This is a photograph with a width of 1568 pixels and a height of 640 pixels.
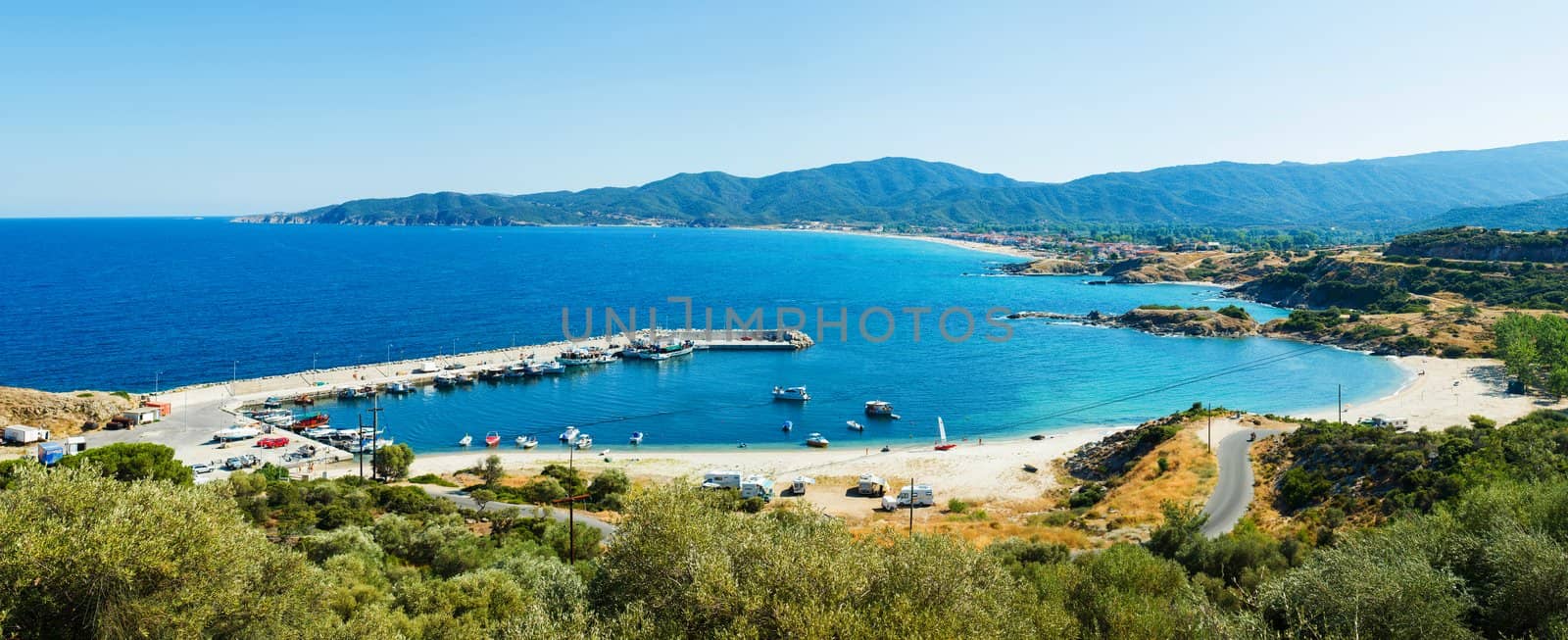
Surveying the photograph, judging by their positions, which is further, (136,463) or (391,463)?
(391,463)

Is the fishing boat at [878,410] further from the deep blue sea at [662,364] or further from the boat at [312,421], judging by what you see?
the boat at [312,421]

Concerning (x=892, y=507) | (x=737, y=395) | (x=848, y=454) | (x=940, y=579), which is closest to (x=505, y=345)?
(x=737, y=395)

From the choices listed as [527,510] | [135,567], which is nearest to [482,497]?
[527,510]

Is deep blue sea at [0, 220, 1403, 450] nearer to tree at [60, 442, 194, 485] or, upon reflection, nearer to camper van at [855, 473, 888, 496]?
camper van at [855, 473, 888, 496]

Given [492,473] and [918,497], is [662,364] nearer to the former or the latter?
[492,473]

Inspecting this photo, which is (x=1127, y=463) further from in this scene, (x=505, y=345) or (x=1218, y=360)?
(x=505, y=345)

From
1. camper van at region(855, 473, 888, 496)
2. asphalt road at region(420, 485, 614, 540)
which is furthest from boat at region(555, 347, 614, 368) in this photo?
camper van at region(855, 473, 888, 496)
